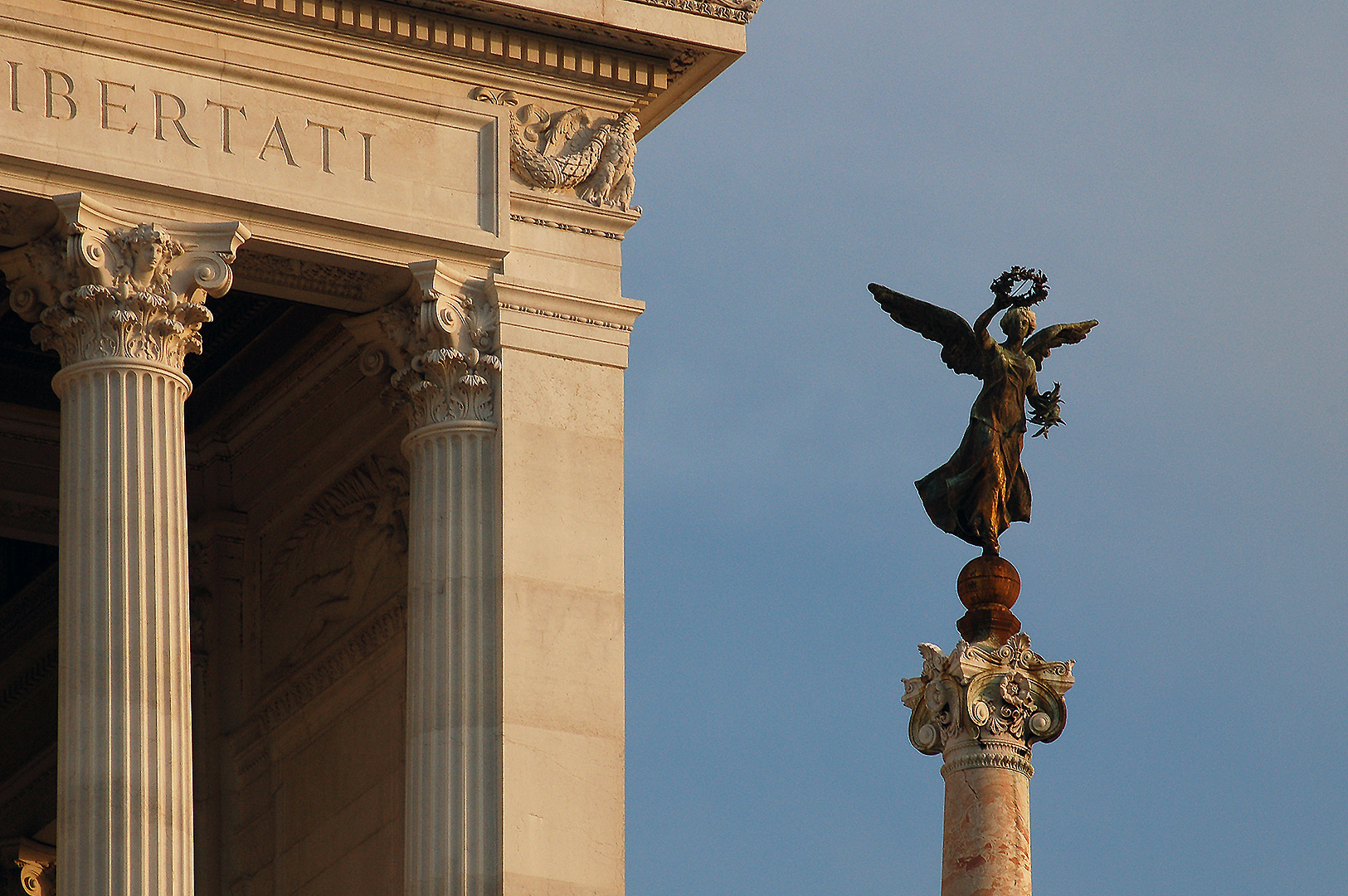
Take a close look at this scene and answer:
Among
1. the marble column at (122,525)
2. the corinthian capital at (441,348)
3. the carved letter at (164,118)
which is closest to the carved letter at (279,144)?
the carved letter at (164,118)

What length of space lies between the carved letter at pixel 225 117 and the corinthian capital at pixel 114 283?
1088 mm

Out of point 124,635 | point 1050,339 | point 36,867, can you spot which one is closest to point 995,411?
point 1050,339

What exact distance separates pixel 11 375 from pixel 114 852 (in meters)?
12.9

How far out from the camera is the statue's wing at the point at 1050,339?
35875 mm

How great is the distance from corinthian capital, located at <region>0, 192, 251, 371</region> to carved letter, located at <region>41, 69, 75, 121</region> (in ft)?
3.09

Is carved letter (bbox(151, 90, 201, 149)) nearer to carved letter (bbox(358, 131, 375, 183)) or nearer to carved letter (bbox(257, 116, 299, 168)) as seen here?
carved letter (bbox(257, 116, 299, 168))

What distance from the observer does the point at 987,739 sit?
32.8 metres

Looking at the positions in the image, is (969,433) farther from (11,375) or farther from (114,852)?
(11,375)

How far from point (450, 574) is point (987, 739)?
7.88 metres

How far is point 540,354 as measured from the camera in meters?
39.3

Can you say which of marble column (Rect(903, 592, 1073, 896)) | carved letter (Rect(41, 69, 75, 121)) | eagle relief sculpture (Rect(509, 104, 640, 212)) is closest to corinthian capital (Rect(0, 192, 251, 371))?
carved letter (Rect(41, 69, 75, 121))

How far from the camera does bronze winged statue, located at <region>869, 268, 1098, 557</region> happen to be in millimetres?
34406

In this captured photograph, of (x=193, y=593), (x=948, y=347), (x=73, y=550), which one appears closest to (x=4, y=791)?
(x=193, y=593)

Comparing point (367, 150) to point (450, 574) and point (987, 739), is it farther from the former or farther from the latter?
point (987, 739)
